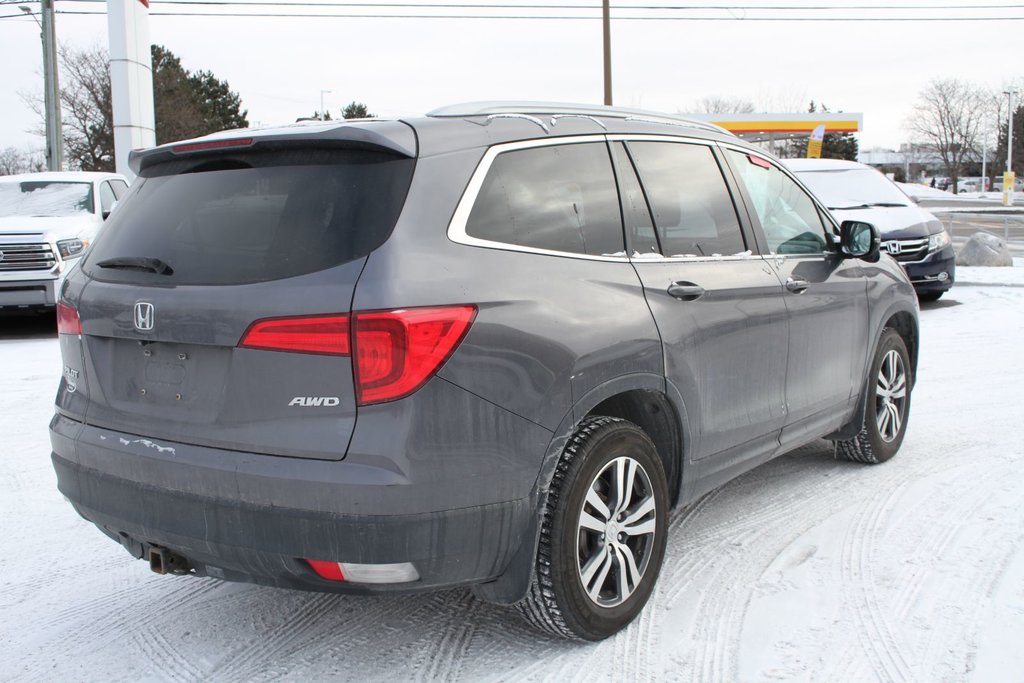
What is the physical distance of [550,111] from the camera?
139 inches

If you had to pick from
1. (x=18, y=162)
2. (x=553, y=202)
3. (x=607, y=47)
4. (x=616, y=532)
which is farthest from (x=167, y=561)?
(x=18, y=162)

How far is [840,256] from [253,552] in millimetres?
3336

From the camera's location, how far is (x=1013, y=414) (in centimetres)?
655

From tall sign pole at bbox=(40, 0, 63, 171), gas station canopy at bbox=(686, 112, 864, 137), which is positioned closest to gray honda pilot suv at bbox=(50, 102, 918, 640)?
tall sign pole at bbox=(40, 0, 63, 171)

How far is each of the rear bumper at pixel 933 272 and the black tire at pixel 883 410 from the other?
22.1 ft

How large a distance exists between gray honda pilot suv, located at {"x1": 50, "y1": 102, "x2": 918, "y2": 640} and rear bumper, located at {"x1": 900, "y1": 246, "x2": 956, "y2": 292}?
9.01 metres

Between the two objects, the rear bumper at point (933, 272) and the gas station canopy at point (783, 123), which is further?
the gas station canopy at point (783, 123)

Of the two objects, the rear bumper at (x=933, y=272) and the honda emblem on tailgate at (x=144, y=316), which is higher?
the honda emblem on tailgate at (x=144, y=316)

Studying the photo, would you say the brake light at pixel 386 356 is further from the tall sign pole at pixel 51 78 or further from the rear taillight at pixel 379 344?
the tall sign pole at pixel 51 78

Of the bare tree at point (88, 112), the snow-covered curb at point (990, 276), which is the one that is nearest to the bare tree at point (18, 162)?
the bare tree at point (88, 112)

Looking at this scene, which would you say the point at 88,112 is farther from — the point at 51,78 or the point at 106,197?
the point at 106,197

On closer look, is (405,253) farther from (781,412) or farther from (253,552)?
(781,412)

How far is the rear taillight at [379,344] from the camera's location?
2637 mm

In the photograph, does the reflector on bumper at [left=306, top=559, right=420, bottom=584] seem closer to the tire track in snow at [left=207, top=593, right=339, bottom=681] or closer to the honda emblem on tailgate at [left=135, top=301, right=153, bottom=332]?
the tire track in snow at [left=207, top=593, right=339, bottom=681]
